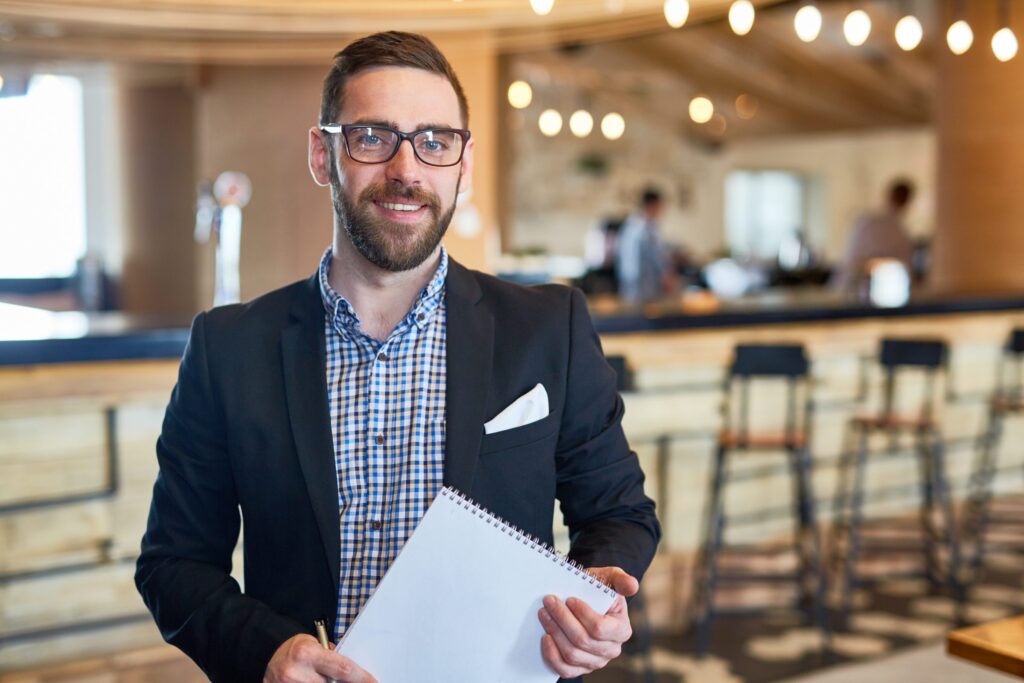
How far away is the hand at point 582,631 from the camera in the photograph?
46.0 inches

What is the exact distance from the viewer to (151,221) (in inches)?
326

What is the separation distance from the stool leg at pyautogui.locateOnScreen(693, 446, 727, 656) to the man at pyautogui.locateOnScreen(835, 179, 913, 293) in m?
3.07

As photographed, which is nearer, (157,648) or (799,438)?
(157,648)

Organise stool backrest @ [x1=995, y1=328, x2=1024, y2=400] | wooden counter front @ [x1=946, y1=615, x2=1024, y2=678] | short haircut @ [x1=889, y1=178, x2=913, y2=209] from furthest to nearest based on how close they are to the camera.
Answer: short haircut @ [x1=889, y1=178, x2=913, y2=209], stool backrest @ [x1=995, y1=328, x2=1024, y2=400], wooden counter front @ [x1=946, y1=615, x2=1024, y2=678]

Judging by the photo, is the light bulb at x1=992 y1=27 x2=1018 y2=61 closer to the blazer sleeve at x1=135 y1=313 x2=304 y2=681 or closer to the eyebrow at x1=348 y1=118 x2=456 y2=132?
the eyebrow at x1=348 y1=118 x2=456 y2=132

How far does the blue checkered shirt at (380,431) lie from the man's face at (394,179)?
0.10 metres

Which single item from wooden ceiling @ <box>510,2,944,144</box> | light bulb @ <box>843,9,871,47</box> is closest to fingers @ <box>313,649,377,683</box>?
light bulb @ <box>843,9,871,47</box>

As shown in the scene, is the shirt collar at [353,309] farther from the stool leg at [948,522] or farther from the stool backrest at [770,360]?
the stool leg at [948,522]

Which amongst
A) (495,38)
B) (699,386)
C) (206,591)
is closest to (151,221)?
(495,38)

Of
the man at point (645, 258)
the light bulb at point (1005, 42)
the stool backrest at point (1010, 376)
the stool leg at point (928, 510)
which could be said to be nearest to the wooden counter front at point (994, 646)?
the stool leg at point (928, 510)

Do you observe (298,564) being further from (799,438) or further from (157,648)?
(799,438)

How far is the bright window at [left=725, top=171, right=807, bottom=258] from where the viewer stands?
18.8 meters

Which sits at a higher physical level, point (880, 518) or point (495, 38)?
point (495, 38)

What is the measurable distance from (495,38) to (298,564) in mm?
5759
